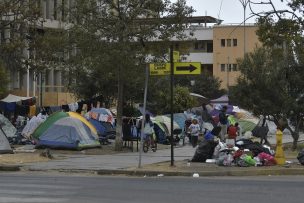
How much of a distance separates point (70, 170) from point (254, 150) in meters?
5.92

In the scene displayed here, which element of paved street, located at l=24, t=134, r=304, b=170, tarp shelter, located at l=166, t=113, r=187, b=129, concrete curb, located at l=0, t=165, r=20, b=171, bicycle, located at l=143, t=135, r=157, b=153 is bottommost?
concrete curb, located at l=0, t=165, r=20, b=171

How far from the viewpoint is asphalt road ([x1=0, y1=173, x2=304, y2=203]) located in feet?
37.4

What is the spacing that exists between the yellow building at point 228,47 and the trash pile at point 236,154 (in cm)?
7193

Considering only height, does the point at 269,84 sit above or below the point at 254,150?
above

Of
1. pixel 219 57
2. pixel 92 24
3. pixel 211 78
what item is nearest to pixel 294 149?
pixel 92 24

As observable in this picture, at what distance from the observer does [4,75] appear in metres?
45.8

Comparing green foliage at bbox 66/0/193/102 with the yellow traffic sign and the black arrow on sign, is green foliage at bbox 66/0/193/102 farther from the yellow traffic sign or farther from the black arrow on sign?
the black arrow on sign

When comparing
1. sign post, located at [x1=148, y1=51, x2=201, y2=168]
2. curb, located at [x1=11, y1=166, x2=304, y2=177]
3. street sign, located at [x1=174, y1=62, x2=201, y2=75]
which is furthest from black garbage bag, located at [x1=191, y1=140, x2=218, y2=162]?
street sign, located at [x1=174, y1=62, x2=201, y2=75]

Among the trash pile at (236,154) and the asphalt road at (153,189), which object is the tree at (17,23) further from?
the asphalt road at (153,189)

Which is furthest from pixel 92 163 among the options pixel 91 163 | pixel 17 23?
pixel 17 23

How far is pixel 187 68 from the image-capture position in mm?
18141

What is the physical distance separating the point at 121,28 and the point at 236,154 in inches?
370

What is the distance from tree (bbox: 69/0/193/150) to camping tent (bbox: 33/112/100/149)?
2325mm

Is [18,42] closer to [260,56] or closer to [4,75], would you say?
[260,56]
